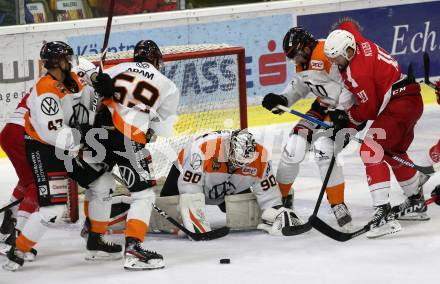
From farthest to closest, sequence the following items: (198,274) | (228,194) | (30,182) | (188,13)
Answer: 1. (188,13)
2. (228,194)
3. (30,182)
4. (198,274)

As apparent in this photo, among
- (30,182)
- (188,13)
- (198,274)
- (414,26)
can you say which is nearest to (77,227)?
(30,182)

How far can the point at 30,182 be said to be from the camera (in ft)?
17.2

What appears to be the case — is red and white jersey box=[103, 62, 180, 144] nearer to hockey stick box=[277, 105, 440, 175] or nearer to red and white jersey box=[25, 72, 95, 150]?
red and white jersey box=[25, 72, 95, 150]

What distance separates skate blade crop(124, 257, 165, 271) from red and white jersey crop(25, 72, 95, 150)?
0.58m

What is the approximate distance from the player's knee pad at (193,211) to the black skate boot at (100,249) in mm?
428

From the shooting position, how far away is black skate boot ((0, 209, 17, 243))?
5500mm

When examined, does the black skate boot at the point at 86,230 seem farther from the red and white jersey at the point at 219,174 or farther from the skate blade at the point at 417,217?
the skate blade at the point at 417,217

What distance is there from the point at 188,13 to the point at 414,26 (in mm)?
2172

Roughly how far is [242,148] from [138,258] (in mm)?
887

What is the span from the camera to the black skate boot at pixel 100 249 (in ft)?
17.0

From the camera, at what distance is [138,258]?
4887 mm

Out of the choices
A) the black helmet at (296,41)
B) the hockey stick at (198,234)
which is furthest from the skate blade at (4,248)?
the black helmet at (296,41)

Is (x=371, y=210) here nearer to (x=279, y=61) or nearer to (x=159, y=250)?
(x=159, y=250)

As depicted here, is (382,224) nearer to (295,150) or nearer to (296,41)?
(295,150)
